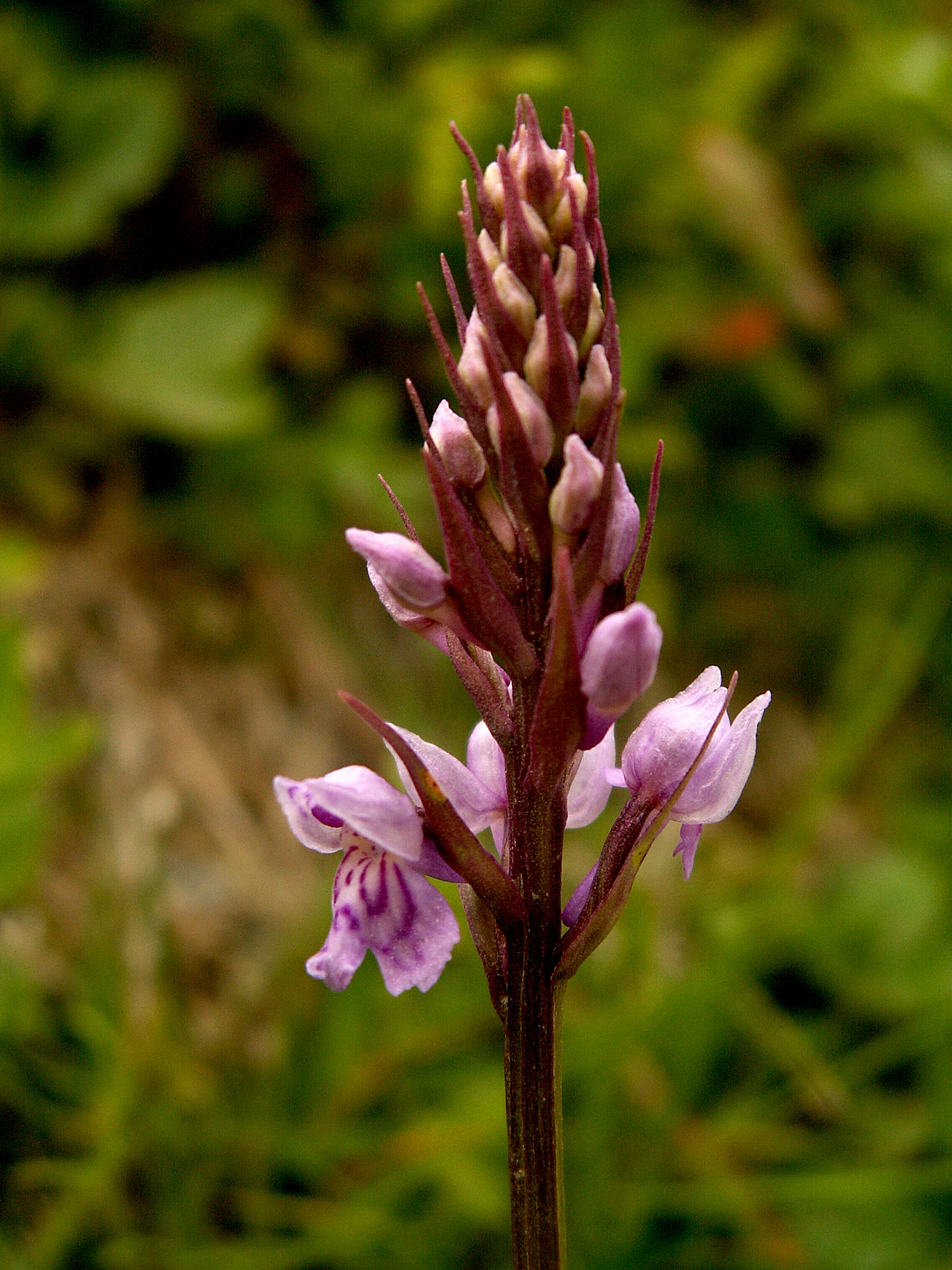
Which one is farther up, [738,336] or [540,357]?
[738,336]

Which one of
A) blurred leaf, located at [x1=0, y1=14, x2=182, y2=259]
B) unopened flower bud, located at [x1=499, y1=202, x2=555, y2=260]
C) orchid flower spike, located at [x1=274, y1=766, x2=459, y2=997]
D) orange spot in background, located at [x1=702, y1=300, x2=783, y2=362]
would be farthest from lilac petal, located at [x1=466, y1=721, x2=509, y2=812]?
orange spot in background, located at [x1=702, y1=300, x2=783, y2=362]

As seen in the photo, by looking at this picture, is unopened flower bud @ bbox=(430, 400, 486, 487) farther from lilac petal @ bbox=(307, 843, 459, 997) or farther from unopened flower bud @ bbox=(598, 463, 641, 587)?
lilac petal @ bbox=(307, 843, 459, 997)

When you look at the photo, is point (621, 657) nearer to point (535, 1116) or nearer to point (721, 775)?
point (721, 775)

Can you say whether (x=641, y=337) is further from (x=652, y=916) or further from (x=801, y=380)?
(x=652, y=916)

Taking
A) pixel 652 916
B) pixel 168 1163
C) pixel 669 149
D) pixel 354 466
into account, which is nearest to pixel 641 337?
pixel 669 149

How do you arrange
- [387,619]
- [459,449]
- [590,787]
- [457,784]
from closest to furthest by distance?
[459,449] → [457,784] → [590,787] → [387,619]

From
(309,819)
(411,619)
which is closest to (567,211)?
(411,619)
